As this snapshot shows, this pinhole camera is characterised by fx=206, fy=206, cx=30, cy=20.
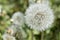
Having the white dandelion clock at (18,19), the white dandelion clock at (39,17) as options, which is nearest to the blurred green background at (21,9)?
the white dandelion clock at (18,19)

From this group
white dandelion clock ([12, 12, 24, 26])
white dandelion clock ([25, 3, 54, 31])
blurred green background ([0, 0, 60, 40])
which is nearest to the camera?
white dandelion clock ([25, 3, 54, 31])

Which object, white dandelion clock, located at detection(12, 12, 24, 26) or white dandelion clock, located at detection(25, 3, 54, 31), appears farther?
white dandelion clock, located at detection(12, 12, 24, 26)

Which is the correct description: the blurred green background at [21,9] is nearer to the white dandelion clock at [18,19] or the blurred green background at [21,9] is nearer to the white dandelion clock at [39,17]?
the white dandelion clock at [18,19]

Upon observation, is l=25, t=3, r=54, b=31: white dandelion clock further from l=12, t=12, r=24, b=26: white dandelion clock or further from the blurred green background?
the blurred green background

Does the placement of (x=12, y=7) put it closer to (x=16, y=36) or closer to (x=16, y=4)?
(x=16, y=4)

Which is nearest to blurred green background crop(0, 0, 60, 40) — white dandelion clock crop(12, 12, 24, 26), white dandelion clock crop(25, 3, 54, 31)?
white dandelion clock crop(12, 12, 24, 26)

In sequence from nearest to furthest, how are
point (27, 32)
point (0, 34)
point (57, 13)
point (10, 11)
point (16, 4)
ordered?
point (0, 34) < point (27, 32) < point (57, 13) < point (10, 11) < point (16, 4)

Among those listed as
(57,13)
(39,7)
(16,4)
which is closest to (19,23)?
(39,7)

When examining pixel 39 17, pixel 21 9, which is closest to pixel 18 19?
pixel 39 17
